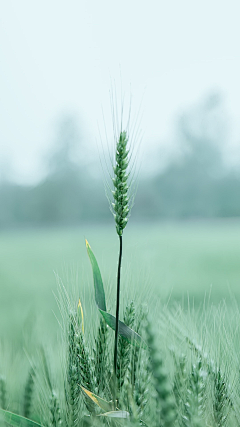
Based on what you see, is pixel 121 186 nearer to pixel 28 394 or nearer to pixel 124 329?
pixel 124 329

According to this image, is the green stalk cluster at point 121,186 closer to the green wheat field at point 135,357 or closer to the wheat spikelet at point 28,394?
the green wheat field at point 135,357

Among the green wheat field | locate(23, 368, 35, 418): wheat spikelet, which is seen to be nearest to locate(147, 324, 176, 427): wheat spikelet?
the green wheat field

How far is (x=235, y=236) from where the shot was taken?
395cm

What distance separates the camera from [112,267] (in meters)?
0.29

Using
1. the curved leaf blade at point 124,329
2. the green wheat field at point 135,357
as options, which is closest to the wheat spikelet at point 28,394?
the green wheat field at point 135,357

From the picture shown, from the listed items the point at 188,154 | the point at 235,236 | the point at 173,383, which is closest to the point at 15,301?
the point at 173,383

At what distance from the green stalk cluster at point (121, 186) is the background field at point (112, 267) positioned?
0.10ft

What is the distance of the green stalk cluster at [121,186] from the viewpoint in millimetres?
211

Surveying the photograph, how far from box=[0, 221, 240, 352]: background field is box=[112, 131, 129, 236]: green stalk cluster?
3cm

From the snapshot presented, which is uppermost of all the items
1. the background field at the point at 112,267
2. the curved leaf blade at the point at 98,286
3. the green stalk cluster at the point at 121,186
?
the green stalk cluster at the point at 121,186

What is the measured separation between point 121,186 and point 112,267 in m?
0.08

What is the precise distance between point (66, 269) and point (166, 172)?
3398 millimetres

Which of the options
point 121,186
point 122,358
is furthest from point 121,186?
point 122,358

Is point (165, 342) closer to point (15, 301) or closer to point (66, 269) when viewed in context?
point (66, 269)
